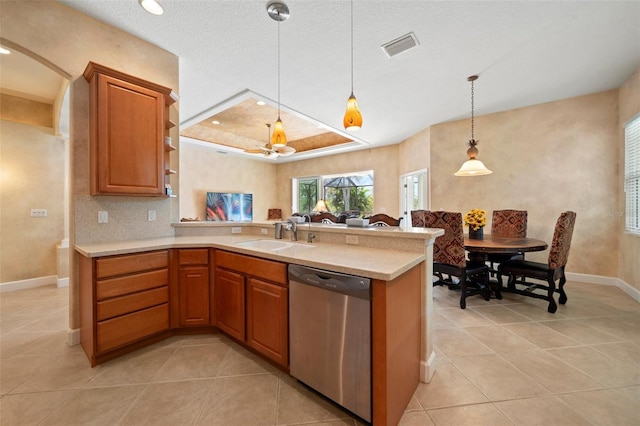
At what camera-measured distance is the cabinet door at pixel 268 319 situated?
66.9 inches

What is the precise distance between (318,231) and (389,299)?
1172 millimetres

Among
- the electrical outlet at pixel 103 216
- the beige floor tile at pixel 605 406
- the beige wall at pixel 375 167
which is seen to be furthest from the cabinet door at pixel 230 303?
the beige wall at pixel 375 167

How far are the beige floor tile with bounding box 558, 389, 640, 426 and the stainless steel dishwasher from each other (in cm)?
131

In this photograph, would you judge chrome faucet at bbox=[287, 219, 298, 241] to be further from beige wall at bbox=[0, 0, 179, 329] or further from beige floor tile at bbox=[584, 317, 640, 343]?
beige floor tile at bbox=[584, 317, 640, 343]

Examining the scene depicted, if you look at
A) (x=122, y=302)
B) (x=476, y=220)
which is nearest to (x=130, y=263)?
(x=122, y=302)

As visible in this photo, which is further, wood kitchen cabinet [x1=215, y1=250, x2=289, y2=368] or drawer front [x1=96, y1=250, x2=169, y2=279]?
drawer front [x1=96, y1=250, x2=169, y2=279]

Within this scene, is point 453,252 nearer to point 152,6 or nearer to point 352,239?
point 352,239

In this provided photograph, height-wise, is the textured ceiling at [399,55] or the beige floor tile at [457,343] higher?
the textured ceiling at [399,55]

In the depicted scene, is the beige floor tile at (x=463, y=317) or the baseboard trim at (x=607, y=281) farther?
the baseboard trim at (x=607, y=281)

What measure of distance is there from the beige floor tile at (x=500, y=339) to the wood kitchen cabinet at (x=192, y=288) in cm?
256

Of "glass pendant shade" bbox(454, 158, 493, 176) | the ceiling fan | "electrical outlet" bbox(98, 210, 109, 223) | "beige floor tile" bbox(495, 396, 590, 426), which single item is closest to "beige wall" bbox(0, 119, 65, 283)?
"electrical outlet" bbox(98, 210, 109, 223)

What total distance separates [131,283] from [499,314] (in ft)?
12.2

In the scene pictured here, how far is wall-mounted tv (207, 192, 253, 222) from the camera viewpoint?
6793 mm

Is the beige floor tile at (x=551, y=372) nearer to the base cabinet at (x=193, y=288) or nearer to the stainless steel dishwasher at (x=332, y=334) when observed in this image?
the stainless steel dishwasher at (x=332, y=334)
